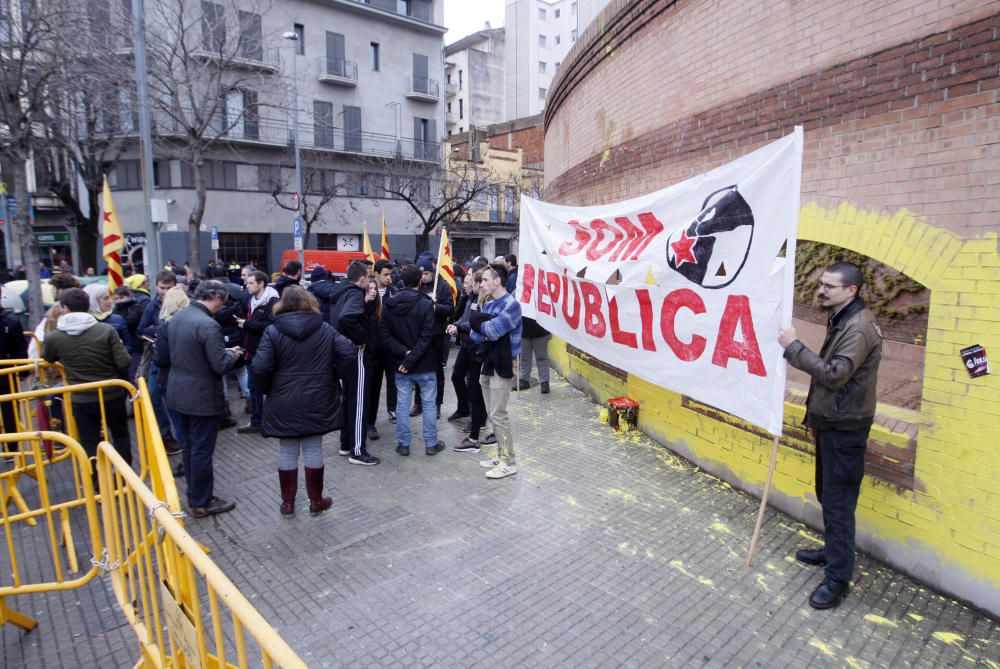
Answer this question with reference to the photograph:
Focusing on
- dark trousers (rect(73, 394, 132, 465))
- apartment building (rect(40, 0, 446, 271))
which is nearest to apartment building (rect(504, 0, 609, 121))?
apartment building (rect(40, 0, 446, 271))

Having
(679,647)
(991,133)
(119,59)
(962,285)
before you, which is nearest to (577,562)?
(679,647)

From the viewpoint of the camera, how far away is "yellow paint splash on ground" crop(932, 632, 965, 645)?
336 cm

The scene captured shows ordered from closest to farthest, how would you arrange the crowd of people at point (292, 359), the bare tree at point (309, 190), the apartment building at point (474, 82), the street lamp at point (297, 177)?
the crowd of people at point (292, 359) → the street lamp at point (297, 177) → the bare tree at point (309, 190) → the apartment building at point (474, 82)

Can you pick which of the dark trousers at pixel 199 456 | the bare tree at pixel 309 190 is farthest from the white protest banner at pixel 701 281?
the bare tree at pixel 309 190

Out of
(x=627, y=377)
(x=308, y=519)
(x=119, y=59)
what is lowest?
(x=308, y=519)

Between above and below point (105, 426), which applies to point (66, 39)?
above

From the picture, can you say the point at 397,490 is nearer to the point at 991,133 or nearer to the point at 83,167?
the point at 991,133

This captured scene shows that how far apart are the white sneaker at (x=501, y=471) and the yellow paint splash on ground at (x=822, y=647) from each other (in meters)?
2.96

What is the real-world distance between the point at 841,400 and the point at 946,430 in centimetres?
72

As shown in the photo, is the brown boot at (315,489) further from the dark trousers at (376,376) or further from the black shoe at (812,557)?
the black shoe at (812,557)

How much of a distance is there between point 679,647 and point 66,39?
463 inches

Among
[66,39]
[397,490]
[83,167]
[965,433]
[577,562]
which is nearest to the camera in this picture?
[965,433]

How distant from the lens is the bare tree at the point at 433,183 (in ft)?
108

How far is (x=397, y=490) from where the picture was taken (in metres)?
5.50
